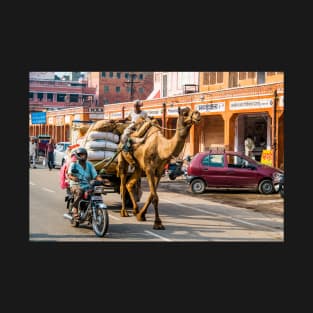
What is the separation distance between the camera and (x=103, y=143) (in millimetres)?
17219

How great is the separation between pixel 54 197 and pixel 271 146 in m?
11.5

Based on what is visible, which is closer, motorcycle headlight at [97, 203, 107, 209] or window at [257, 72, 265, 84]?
motorcycle headlight at [97, 203, 107, 209]

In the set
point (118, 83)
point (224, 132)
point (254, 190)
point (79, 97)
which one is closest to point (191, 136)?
point (224, 132)

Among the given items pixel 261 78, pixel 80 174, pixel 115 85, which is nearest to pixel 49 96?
pixel 115 85

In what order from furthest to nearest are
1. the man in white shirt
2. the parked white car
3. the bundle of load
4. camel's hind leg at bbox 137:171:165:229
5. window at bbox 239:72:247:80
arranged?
the parked white car
window at bbox 239:72:247:80
the bundle of load
the man in white shirt
camel's hind leg at bbox 137:171:165:229

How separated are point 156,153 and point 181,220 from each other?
222 centimetres

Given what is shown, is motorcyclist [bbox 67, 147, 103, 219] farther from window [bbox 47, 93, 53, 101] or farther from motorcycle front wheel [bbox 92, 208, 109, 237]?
window [bbox 47, 93, 53, 101]

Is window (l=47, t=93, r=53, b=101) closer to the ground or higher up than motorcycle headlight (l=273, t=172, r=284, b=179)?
higher up

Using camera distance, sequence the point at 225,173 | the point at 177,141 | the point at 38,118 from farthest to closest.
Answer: the point at 38,118 < the point at 225,173 < the point at 177,141

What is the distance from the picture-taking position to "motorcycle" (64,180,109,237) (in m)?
12.9

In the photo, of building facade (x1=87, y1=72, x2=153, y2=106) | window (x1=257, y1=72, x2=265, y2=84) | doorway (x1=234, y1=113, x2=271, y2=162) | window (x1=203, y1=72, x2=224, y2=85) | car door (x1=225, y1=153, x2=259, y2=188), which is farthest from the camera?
building facade (x1=87, y1=72, x2=153, y2=106)

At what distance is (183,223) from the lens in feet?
50.3

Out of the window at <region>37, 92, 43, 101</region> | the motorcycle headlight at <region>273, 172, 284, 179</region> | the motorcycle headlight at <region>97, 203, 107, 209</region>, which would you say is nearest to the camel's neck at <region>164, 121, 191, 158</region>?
the motorcycle headlight at <region>97, 203, 107, 209</region>

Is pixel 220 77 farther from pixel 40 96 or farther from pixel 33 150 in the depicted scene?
pixel 40 96
